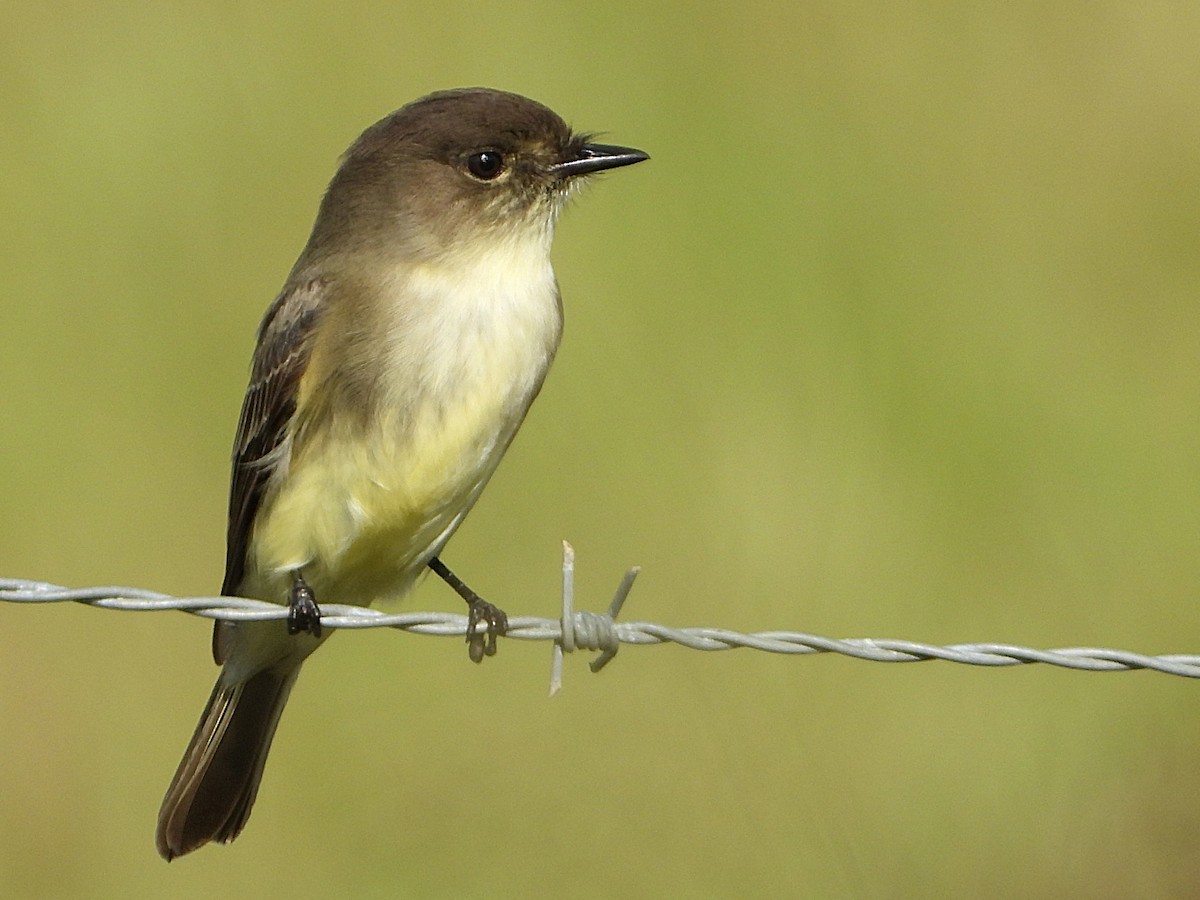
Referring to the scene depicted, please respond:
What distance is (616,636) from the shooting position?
3.95 metres

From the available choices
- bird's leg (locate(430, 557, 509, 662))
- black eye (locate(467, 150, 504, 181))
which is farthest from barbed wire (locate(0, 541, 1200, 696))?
black eye (locate(467, 150, 504, 181))

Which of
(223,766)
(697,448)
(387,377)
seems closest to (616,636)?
(387,377)

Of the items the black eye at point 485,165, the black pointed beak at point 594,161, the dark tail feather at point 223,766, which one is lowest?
the dark tail feather at point 223,766

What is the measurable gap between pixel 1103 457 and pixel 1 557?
170 inches

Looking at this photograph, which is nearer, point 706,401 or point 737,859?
point 737,859

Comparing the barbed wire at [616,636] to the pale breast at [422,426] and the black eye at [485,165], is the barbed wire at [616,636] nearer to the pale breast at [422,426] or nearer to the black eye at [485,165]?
the pale breast at [422,426]

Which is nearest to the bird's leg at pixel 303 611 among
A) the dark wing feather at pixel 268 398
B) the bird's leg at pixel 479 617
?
the dark wing feather at pixel 268 398

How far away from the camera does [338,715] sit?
6707mm

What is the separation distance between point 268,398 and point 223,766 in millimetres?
1167

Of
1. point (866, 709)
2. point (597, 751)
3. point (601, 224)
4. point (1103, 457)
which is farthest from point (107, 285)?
point (1103, 457)

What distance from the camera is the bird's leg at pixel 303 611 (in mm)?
4890

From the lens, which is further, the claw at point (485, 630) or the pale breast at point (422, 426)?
the pale breast at point (422, 426)

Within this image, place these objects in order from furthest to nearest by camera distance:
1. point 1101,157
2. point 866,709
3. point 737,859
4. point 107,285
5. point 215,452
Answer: point 1101,157 < point 107,285 < point 215,452 < point 866,709 < point 737,859

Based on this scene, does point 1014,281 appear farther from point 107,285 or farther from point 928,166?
point 107,285
